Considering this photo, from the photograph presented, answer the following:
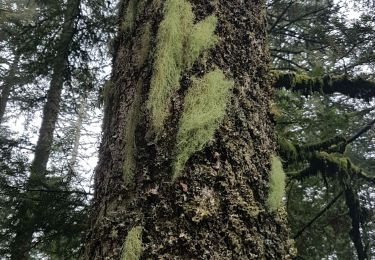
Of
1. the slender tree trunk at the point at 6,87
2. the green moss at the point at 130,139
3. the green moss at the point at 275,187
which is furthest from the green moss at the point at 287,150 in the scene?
the slender tree trunk at the point at 6,87

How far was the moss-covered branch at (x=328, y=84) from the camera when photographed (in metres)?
4.06

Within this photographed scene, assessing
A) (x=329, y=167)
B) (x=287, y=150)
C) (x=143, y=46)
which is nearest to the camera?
(x=143, y=46)

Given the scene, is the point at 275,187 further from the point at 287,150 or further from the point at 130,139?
the point at 287,150

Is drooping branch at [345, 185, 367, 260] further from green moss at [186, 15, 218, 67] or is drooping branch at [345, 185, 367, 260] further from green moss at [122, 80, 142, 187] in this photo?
green moss at [122, 80, 142, 187]

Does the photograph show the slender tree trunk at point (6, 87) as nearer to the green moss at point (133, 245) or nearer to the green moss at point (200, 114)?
the green moss at point (200, 114)

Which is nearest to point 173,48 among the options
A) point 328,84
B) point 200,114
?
point 200,114

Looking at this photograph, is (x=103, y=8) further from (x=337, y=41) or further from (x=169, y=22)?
(x=169, y=22)

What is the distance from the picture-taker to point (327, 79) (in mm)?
4066

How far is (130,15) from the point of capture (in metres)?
1.87

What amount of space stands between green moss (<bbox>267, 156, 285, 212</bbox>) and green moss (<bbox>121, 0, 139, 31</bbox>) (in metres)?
0.86

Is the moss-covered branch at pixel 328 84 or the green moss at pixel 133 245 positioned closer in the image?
the green moss at pixel 133 245

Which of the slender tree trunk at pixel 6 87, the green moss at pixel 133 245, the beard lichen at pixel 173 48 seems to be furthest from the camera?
the slender tree trunk at pixel 6 87

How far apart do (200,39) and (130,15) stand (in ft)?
1.45

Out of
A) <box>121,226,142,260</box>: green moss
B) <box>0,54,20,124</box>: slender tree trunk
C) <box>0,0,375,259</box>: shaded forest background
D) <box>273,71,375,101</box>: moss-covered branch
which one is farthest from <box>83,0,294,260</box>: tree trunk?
<box>0,54,20,124</box>: slender tree trunk
